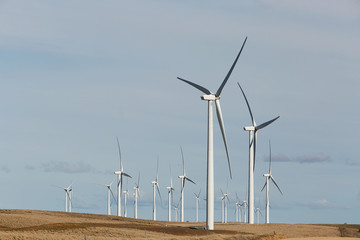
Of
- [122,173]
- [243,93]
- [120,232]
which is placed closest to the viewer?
[120,232]

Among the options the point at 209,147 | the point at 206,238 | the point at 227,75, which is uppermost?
the point at 227,75

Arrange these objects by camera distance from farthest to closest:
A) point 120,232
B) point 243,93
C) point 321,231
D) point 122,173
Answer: point 122,173 → point 321,231 → point 243,93 → point 120,232

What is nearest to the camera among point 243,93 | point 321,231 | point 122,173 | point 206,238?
point 206,238

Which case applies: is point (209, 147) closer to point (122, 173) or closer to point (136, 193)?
point (122, 173)

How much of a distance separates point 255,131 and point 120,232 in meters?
45.7

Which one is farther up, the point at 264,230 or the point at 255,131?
the point at 255,131

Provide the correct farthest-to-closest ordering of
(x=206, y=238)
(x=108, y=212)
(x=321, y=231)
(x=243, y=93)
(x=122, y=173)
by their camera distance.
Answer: (x=108, y=212) < (x=122, y=173) < (x=321, y=231) < (x=243, y=93) < (x=206, y=238)

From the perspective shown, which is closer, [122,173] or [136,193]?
[122,173]

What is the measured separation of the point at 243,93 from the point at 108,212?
258 feet

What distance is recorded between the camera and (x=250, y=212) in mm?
133375

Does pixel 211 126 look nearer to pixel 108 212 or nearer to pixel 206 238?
pixel 206 238

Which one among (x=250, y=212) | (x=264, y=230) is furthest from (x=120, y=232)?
(x=250, y=212)

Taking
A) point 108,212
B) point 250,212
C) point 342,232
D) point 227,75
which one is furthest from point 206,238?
point 108,212

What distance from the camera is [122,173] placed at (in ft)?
552
